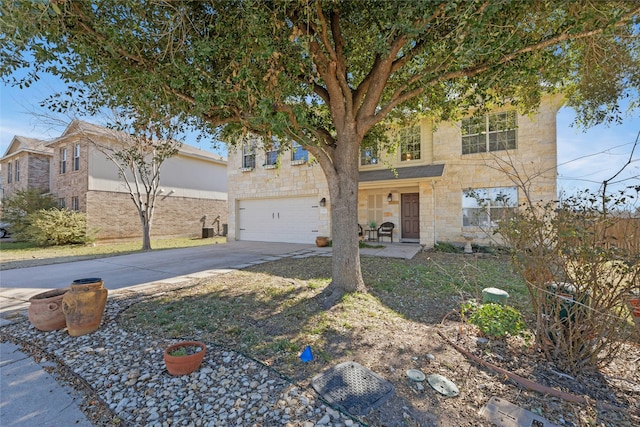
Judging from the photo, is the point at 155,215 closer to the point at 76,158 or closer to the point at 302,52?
the point at 76,158

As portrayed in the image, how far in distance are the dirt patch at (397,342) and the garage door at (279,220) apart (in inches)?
273

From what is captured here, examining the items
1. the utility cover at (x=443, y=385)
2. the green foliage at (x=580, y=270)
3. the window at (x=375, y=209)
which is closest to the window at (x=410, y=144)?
the window at (x=375, y=209)

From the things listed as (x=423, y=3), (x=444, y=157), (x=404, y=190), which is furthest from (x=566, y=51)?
(x=404, y=190)

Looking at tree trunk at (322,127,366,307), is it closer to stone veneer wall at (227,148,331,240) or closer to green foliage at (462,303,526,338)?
green foliage at (462,303,526,338)

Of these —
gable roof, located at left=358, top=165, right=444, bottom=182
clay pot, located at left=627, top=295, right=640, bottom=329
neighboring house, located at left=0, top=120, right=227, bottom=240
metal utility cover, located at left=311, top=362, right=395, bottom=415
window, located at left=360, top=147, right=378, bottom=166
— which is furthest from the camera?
neighboring house, located at left=0, top=120, right=227, bottom=240

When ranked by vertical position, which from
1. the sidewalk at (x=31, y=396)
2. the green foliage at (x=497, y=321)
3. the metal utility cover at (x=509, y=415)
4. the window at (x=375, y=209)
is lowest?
the sidewalk at (x=31, y=396)

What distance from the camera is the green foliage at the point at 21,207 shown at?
15109 mm

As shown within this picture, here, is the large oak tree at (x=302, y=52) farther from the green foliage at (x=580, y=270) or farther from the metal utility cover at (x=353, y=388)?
the green foliage at (x=580, y=270)

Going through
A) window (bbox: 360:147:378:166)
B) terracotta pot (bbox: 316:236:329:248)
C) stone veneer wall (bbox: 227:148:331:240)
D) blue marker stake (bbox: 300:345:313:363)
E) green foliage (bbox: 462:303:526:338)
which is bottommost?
blue marker stake (bbox: 300:345:313:363)

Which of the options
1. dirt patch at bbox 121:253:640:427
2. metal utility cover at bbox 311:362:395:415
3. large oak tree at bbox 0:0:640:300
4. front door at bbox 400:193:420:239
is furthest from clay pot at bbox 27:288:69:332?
front door at bbox 400:193:420:239

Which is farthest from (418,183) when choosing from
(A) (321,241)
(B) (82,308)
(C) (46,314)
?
(C) (46,314)

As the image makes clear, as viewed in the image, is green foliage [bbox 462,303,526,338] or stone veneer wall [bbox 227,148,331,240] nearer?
green foliage [bbox 462,303,526,338]

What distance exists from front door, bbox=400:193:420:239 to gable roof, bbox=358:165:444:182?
1.63 m

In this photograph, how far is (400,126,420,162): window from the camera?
1157 centimetres
